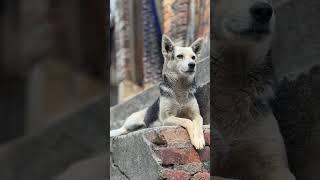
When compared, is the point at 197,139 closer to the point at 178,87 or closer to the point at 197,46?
the point at 178,87

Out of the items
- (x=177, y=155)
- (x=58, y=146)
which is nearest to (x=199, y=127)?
(x=177, y=155)

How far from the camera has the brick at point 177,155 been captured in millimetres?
1771

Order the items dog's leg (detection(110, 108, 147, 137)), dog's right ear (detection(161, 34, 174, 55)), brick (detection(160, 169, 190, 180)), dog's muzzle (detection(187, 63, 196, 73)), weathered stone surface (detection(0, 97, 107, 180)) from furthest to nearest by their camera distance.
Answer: dog's leg (detection(110, 108, 147, 137)), dog's right ear (detection(161, 34, 174, 55)), dog's muzzle (detection(187, 63, 196, 73)), brick (detection(160, 169, 190, 180)), weathered stone surface (detection(0, 97, 107, 180))

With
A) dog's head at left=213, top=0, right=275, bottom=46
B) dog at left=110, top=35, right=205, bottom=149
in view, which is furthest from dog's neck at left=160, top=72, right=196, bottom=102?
dog's head at left=213, top=0, right=275, bottom=46

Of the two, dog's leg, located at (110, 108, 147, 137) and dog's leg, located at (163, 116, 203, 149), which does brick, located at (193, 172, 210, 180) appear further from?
dog's leg, located at (110, 108, 147, 137)

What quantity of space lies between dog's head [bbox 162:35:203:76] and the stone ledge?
29 cm

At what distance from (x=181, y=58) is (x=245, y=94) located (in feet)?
4.86

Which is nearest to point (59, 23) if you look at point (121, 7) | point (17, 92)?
point (17, 92)

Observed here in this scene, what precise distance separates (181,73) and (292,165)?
150cm

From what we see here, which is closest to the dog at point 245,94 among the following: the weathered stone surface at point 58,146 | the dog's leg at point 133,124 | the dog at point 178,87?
the weathered stone surface at point 58,146

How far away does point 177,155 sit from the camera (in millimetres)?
1799

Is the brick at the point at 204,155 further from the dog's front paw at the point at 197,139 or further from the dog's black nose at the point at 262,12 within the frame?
the dog's black nose at the point at 262,12

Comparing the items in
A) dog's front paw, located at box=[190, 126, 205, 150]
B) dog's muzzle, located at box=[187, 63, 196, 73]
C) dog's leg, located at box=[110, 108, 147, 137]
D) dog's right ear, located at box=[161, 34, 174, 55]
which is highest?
dog's right ear, located at box=[161, 34, 174, 55]

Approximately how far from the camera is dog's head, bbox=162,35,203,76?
2059mm
